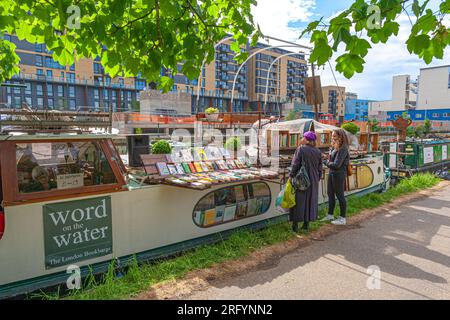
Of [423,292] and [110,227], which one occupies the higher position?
[110,227]

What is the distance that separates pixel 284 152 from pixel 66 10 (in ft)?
20.0

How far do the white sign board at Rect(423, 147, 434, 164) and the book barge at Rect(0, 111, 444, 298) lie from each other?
31.6 feet

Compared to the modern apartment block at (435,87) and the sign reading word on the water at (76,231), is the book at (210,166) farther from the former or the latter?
the modern apartment block at (435,87)

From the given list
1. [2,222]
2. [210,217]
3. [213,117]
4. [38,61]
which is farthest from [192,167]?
[38,61]

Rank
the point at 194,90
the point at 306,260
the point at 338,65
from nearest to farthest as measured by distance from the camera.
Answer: the point at 338,65 < the point at 306,260 < the point at 194,90

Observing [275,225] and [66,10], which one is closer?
[66,10]

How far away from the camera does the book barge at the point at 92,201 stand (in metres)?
3.44

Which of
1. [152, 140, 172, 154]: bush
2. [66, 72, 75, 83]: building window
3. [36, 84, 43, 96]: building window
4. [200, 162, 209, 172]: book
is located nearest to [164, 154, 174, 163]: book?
[152, 140, 172, 154]: bush

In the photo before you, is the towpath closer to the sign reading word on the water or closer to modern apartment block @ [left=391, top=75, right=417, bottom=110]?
the sign reading word on the water

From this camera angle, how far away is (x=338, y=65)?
2773 millimetres

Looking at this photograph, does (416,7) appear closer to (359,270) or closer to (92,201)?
(359,270)
